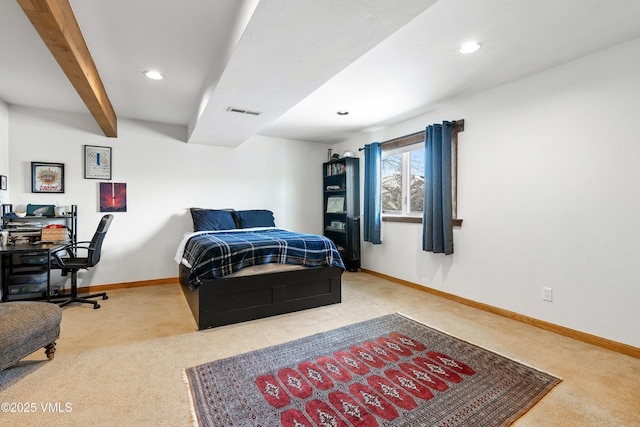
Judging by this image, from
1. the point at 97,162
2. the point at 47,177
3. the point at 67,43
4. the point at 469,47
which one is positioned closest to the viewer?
the point at 67,43

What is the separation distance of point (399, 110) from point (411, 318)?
7.92 feet

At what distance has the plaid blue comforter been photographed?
2.57m

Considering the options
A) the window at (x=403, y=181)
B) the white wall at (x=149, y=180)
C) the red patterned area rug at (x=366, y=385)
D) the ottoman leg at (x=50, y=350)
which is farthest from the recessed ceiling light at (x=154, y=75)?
the window at (x=403, y=181)

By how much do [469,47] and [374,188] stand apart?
2.38m

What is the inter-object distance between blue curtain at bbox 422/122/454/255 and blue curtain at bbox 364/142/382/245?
2.96 feet

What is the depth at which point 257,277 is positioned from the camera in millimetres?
2768

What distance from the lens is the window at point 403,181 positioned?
13.0ft

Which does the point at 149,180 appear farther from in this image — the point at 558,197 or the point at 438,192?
the point at 558,197

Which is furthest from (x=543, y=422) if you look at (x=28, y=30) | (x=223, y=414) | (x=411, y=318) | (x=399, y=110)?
(x=28, y=30)

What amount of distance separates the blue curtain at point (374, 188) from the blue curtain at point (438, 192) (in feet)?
2.96

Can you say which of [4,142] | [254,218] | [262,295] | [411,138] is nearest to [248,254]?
[262,295]

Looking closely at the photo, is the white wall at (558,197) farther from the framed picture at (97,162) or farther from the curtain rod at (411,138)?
the framed picture at (97,162)

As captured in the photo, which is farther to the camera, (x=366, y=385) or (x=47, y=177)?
(x=47, y=177)

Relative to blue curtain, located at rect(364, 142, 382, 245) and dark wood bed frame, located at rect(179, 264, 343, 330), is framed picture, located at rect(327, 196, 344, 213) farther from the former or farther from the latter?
dark wood bed frame, located at rect(179, 264, 343, 330)
